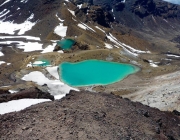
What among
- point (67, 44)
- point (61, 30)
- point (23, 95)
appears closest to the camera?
point (23, 95)

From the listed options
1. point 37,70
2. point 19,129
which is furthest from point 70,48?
point 19,129

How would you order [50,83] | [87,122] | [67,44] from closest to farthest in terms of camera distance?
1. [87,122]
2. [50,83]
3. [67,44]

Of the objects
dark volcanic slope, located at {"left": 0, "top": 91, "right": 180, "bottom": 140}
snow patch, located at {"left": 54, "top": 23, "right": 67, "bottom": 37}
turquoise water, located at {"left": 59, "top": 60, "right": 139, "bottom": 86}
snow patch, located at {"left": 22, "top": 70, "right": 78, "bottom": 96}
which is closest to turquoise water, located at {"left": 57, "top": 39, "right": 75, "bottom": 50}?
snow patch, located at {"left": 54, "top": 23, "right": 67, "bottom": 37}

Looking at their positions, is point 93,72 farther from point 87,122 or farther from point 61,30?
point 61,30

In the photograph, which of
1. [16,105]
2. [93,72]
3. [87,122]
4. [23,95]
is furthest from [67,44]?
[87,122]

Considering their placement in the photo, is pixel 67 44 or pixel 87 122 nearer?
pixel 87 122

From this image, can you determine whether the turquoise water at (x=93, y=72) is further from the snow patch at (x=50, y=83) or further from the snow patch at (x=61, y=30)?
the snow patch at (x=61, y=30)
